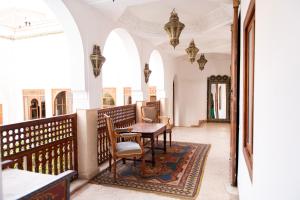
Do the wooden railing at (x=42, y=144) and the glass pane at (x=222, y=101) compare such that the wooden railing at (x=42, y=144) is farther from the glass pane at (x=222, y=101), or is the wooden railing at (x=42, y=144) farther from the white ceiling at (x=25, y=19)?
the glass pane at (x=222, y=101)

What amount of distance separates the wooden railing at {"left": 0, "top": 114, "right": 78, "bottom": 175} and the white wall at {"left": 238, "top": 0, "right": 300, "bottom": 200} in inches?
97.8

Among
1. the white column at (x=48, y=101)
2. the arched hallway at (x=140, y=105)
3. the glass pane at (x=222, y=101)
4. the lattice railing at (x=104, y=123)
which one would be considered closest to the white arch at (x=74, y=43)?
the arched hallway at (x=140, y=105)

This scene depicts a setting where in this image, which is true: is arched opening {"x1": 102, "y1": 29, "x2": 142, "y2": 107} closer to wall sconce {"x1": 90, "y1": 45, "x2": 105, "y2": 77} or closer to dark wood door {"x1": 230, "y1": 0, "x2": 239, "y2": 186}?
wall sconce {"x1": 90, "y1": 45, "x2": 105, "y2": 77}

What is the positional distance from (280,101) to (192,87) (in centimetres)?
867

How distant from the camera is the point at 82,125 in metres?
3.36

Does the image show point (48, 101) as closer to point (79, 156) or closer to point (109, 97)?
point (109, 97)

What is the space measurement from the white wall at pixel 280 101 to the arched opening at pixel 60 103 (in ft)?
23.5

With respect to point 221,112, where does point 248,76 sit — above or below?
above

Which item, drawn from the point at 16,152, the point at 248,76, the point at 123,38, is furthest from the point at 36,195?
the point at 123,38

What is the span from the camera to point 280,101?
0.87 m

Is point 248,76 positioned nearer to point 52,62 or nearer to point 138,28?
point 138,28

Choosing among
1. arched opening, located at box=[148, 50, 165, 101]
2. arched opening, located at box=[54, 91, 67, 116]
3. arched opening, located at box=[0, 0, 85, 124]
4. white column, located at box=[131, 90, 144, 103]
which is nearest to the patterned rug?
white column, located at box=[131, 90, 144, 103]

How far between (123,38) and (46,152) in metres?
3.03

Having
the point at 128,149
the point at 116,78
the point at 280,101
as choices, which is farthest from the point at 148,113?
the point at 280,101
